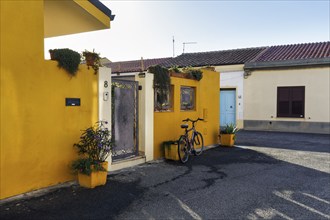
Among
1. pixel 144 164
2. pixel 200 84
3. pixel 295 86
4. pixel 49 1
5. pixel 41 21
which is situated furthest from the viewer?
pixel 295 86

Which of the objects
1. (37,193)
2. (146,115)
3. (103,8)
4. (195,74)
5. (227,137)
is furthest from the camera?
(227,137)

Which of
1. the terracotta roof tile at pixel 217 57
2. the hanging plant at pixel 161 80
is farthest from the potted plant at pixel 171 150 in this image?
the terracotta roof tile at pixel 217 57

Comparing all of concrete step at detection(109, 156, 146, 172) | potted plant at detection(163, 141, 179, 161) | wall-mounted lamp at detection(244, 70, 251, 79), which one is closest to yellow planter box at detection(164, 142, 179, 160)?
potted plant at detection(163, 141, 179, 161)

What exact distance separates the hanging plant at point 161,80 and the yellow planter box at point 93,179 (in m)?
3.12

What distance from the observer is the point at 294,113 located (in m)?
15.0

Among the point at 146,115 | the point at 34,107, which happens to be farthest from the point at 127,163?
the point at 34,107

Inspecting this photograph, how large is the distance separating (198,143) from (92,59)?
4450mm

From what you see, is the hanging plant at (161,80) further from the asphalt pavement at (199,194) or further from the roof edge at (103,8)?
the asphalt pavement at (199,194)

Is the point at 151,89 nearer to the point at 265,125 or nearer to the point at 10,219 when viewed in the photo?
the point at 10,219

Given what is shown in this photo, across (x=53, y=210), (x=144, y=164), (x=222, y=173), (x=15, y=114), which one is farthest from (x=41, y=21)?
(x=222, y=173)

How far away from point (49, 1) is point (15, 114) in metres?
2.73

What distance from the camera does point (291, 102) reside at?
49.5ft

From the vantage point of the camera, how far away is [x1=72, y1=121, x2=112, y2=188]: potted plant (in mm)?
5266

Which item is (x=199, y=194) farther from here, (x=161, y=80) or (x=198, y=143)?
(x=198, y=143)
